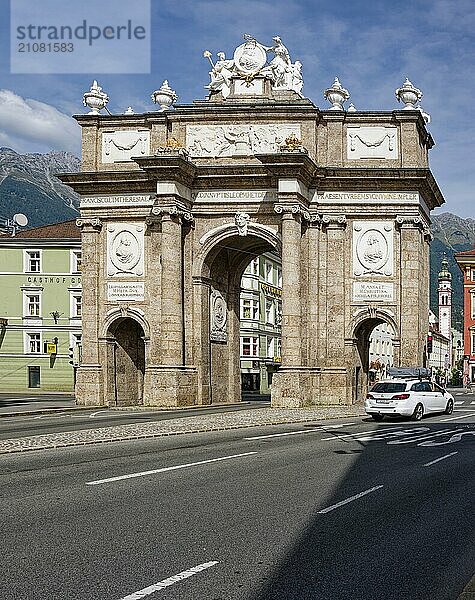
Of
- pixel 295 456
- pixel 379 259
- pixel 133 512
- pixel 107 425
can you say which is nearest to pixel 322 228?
pixel 379 259

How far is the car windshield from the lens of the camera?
31.9 meters

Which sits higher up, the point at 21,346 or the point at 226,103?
the point at 226,103

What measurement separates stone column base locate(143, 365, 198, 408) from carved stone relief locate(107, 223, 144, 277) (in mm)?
5202

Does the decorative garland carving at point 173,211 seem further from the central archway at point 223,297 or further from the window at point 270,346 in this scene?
the window at point 270,346

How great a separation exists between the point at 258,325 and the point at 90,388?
36236 mm

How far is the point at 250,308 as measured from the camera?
76562 mm

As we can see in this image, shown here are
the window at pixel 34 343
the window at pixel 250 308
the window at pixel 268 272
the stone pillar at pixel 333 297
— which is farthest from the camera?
the window at pixel 268 272

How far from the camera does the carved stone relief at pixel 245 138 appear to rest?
139 ft

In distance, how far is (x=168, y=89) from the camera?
144 ft

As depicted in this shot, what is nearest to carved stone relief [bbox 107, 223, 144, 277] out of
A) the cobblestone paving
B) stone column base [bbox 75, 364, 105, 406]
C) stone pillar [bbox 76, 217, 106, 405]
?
stone pillar [bbox 76, 217, 106, 405]

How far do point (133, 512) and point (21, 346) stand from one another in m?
61.5

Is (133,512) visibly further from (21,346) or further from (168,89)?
(21,346)

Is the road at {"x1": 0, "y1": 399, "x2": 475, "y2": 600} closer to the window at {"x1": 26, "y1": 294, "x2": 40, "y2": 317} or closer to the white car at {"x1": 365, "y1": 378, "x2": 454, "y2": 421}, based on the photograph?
the white car at {"x1": 365, "y1": 378, "x2": 454, "y2": 421}

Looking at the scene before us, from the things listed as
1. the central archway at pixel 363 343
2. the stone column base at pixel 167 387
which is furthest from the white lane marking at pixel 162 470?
the central archway at pixel 363 343
